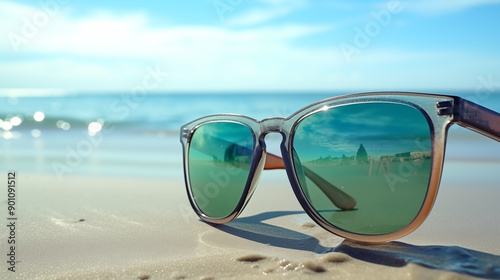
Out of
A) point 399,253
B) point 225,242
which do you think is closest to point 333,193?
point 399,253

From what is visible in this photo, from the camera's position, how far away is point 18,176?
143 inches

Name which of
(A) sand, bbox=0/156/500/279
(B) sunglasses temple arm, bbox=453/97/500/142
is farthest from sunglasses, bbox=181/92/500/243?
(A) sand, bbox=0/156/500/279

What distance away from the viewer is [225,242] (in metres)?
1.98

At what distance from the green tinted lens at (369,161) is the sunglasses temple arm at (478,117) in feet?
0.43

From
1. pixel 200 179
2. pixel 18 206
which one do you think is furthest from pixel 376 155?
pixel 18 206

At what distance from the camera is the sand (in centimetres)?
159

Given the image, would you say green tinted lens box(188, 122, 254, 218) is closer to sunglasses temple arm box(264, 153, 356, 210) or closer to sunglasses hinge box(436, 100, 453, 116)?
sunglasses temple arm box(264, 153, 356, 210)

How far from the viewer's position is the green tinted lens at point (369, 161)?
5.45 feet

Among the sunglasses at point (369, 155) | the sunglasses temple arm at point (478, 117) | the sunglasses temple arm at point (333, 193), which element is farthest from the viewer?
the sunglasses temple arm at point (333, 193)

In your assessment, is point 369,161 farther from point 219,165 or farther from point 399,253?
→ point 219,165

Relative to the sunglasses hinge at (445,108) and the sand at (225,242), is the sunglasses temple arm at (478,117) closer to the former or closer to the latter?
the sunglasses hinge at (445,108)

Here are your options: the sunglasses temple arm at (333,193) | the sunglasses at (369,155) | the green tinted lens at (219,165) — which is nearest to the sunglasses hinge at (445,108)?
the sunglasses at (369,155)

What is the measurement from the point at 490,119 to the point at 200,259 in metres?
1.05

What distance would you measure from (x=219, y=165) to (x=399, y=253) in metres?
1.01
